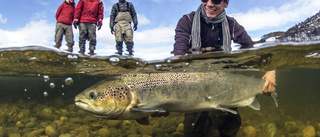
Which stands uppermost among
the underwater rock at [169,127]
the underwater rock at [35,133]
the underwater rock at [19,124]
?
the underwater rock at [35,133]

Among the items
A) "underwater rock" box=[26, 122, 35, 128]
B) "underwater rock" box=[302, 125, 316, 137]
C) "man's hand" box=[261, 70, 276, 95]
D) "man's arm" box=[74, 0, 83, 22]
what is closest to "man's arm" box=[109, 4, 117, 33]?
"man's arm" box=[74, 0, 83, 22]

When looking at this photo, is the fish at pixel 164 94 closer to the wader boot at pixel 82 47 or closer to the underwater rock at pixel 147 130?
the underwater rock at pixel 147 130

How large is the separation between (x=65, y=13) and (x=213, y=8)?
22.0 feet

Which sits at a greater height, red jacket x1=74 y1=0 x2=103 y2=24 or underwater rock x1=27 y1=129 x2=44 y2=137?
red jacket x1=74 y1=0 x2=103 y2=24

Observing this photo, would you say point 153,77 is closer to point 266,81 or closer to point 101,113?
point 101,113

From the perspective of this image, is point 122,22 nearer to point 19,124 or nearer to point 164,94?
point 164,94

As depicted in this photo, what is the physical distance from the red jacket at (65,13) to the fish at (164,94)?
21.1 feet

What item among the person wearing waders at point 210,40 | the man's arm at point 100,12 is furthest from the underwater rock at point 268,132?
the man's arm at point 100,12

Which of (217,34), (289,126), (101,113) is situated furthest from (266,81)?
(289,126)

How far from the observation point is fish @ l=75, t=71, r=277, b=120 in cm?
310

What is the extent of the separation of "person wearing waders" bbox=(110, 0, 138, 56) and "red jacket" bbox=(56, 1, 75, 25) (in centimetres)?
186

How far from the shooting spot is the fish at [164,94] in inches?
122

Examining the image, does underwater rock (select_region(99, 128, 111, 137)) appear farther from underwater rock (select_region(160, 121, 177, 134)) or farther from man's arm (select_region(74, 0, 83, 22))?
man's arm (select_region(74, 0, 83, 22))

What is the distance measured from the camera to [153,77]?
383 centimetres
